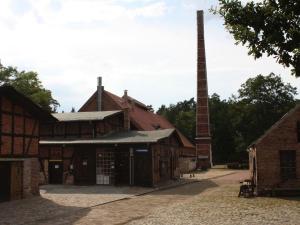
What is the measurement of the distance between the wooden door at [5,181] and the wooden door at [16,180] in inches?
10.7

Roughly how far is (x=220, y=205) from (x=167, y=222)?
5.66 metres

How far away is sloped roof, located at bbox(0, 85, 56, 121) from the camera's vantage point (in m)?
21.8

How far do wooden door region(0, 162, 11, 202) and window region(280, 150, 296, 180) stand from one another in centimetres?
1514

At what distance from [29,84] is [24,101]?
37682 mm

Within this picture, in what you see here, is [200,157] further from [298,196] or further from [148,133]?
[298,196]

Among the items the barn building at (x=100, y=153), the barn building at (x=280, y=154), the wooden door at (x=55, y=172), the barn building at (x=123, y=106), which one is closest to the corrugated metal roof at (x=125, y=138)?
the barn building at (x=100, y=153)

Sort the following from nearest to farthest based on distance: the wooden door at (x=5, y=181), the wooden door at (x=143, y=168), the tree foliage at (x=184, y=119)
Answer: the wooden door at (x=5, y=181) → the wooden door at (x=143, y=168) → the tree foliage at (x=184, y=119)

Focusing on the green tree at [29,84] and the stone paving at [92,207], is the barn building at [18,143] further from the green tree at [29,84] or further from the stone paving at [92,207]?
the green tree at [29,84]

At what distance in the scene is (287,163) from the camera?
25.6 m

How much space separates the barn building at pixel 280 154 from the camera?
25297 millimetres

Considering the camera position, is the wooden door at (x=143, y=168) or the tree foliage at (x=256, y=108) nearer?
the wooden door at (x=143, y=168)

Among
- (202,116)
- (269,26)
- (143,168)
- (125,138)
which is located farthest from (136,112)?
(269,26)

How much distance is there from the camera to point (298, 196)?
24.5m

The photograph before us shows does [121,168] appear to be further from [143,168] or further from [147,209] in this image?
[147,209]
